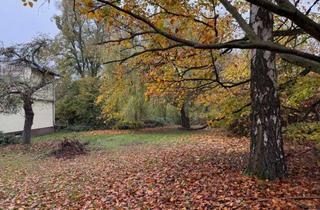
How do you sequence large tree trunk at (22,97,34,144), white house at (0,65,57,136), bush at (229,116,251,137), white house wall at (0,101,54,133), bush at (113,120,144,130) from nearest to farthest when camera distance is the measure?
bush at (229,116,251,137), white house at (0,65,57,136), large tree trunk at (22,97,34,144), white house wall at (0,101,54,133), bush at (113,120,144,130)

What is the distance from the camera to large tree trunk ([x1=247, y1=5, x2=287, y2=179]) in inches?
244

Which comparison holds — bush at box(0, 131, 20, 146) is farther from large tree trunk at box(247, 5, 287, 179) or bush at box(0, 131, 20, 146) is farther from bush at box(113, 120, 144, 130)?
large tree trunk at box(247, 5, 287, 179)

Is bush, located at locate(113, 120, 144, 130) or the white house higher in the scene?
the white house

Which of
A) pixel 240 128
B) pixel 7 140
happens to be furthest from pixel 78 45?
pixel 240 128

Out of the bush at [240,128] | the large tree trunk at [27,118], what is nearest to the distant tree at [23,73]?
the large tree trunk at [27,118]

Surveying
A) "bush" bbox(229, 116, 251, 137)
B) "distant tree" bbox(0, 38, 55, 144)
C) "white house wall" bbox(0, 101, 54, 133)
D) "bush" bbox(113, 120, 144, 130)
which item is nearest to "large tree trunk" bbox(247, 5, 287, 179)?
"bush" bbox(229, 116, 251, 137)

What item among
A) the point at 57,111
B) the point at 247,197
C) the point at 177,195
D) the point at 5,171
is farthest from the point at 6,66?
the point at 247,197

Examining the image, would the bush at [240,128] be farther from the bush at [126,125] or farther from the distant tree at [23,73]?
the bush at [126,125]

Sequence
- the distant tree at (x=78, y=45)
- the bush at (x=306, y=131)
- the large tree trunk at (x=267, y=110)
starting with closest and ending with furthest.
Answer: the large tree trunk at (x=267, y=110)
the bush at (x=306, y=131)
the distant tree at (x=78, y=45)

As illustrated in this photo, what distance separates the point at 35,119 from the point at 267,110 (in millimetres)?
20560

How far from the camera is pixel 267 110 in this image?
619cm

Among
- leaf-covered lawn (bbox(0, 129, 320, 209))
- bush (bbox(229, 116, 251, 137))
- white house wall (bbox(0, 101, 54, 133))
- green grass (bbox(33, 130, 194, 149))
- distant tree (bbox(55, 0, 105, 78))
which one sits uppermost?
distant tree (bbox(55, 0, 105, 78))

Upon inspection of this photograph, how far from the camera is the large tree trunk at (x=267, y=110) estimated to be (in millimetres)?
6195

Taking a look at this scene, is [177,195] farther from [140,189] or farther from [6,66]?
[6,66]
